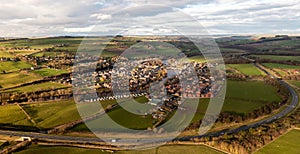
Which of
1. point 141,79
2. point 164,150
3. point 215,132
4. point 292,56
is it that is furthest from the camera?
point 292,56

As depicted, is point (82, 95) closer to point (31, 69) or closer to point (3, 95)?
point (3, 95)

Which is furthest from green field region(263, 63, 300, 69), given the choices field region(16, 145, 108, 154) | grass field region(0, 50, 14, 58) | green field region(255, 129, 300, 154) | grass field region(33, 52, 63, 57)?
grass field region(0, 50, 14, 58)

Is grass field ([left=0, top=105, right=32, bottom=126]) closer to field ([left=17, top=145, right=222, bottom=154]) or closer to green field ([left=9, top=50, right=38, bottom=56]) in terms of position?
field ([left=17, top=145, right=222, bottom=154])

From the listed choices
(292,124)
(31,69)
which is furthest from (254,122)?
(31,69)

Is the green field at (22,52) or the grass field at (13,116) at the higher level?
the green field at (22,52)

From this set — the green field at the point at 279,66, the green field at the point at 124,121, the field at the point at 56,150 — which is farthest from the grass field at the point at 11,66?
the green field at the point at 279,66

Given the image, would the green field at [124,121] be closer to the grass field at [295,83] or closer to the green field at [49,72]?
the green field at [49,72]
